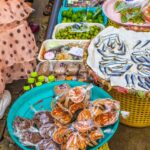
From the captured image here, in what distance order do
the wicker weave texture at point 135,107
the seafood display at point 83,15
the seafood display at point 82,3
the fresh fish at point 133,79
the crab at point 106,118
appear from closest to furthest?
the crab at point 106,118
the fresh fish at point 133,79
the wicker weave texture at point 135,107
the seafood display at point 83,15
the seafood display at point 82,3

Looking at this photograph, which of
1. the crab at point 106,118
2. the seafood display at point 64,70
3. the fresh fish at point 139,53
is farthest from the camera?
the seafood display at point 64,70

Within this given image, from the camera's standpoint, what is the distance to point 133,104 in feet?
7.09

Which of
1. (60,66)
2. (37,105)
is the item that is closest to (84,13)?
(60,66)

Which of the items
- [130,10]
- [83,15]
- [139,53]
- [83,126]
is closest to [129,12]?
[130,10]

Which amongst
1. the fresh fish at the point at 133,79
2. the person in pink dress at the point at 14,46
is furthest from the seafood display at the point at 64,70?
the fresh fish at the point at 133,79

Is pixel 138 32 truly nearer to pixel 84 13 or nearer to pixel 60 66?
pixel 60 66

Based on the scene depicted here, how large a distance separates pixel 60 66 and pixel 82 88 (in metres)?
0.70

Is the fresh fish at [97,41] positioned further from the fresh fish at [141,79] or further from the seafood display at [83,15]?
the seafood display at [83,15]

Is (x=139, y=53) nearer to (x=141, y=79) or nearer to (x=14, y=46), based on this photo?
(x=141, y=79)

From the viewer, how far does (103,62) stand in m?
2.20

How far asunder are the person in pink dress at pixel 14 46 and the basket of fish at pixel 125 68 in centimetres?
55

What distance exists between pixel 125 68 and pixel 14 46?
0.89 metres

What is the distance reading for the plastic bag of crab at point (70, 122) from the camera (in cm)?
182

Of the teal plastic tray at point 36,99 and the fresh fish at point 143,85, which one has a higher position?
→ the fresh fish at point 143,85
